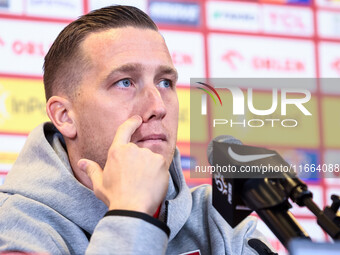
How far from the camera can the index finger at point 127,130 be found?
43.5 inches

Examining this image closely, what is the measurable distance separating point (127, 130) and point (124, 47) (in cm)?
28

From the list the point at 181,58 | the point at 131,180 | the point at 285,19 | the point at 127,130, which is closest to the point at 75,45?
the point at 127,130

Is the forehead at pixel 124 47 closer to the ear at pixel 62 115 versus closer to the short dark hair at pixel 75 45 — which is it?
the short dark hair at pixel 75 45

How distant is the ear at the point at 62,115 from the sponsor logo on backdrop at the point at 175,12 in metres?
1.11

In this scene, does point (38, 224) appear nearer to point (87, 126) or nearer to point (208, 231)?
point (87, 126)

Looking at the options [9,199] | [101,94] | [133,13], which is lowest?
[9,199]

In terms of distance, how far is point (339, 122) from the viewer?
2.62 meters

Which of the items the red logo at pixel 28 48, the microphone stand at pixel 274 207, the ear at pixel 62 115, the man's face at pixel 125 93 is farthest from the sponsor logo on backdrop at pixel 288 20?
the microphone stand at pixel 274 207

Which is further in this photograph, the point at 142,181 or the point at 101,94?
the point at 101,94

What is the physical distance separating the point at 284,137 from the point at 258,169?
1.70 meters

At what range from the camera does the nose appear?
1.25 m

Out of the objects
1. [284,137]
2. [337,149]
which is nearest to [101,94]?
[284,137]

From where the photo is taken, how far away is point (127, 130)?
1.14m

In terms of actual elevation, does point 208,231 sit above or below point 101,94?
below
